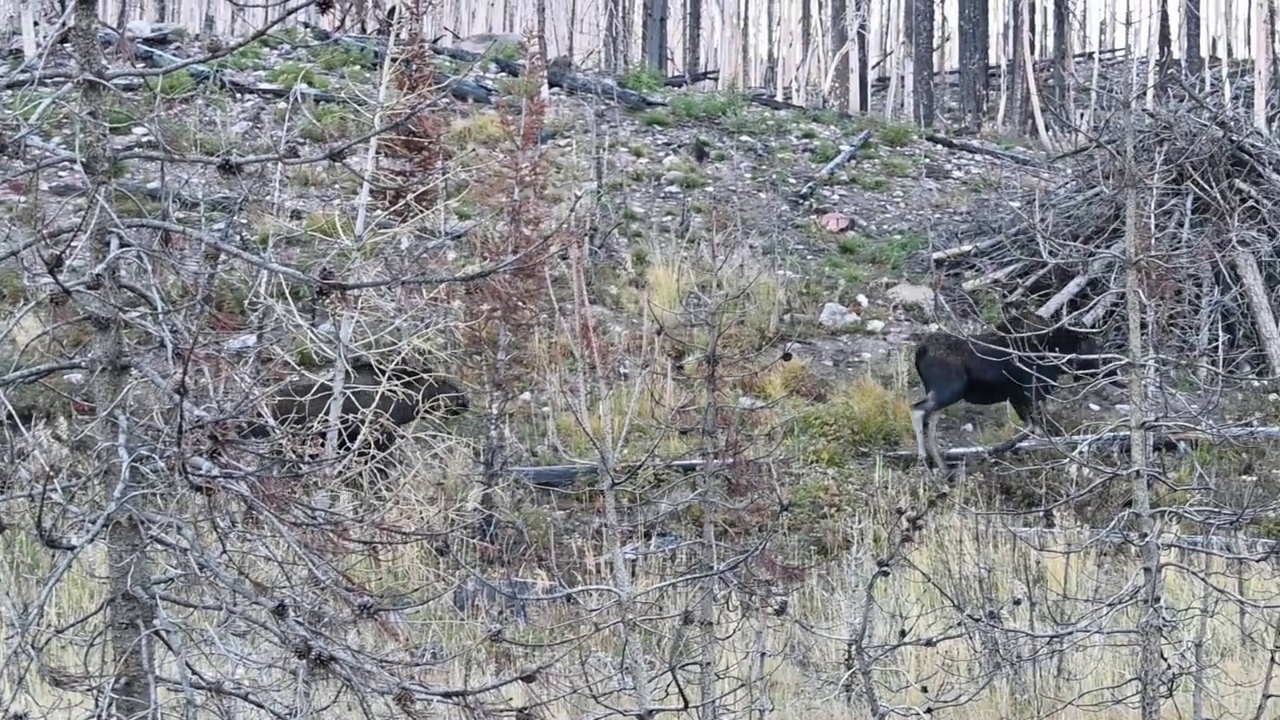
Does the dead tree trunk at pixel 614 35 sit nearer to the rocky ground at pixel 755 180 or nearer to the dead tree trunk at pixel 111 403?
the rocky ground at pixel 755 180

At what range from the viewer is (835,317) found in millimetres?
12758

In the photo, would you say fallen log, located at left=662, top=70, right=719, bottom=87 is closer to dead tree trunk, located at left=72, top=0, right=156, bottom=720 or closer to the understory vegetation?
the understory vegetation

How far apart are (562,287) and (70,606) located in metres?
6.46

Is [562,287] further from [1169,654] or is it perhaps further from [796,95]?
[796,95]

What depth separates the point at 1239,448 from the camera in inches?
383

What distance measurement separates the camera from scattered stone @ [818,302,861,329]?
41.7 ft

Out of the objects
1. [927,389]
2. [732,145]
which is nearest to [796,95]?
[732,145]

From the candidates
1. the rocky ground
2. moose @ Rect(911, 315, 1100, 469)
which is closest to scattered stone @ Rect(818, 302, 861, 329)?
the rocky ground

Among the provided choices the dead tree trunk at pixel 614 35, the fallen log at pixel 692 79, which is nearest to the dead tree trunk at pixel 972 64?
the fallen log at pixel 692 79

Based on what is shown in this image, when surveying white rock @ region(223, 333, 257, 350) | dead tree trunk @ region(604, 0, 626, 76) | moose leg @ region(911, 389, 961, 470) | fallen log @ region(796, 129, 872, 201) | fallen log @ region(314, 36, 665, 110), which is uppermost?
dead tree trunk @ region(604, 0, 626, 76)

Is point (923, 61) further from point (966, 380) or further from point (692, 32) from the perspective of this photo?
point (966, 380)

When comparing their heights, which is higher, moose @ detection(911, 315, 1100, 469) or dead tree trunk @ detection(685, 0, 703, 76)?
dead tree trunk @ detection(685, 0, 703, 76)

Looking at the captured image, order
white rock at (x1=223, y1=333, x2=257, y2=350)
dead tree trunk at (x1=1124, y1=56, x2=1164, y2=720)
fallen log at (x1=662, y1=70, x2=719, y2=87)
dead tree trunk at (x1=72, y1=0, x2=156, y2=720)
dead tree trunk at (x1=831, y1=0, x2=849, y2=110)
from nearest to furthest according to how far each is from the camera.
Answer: dead tree trunk at (x1=72, y1=0, x2=156, y2=720), white rock at (x1=223, y1=333, x2=257, y2=350), dead tree trunk at (x1=1124, y1=56, x2=1164, y2=720), dead tree trunk at (x1=831, y1=0, x2=849, y2=110), fallen log at (x1=662, y1=70, x2=719, y2=87)

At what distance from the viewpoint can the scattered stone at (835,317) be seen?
41.7ft
